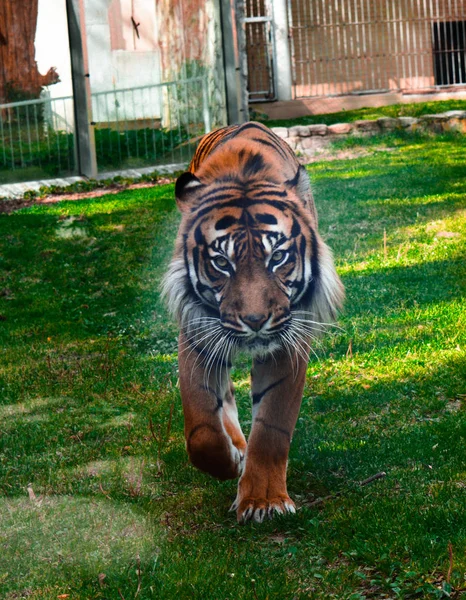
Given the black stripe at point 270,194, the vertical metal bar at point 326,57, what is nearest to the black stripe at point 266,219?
the black stripe at point 270,194

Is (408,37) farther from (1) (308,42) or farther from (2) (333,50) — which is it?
(1) (308,42)

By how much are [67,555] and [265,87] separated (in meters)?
16.3

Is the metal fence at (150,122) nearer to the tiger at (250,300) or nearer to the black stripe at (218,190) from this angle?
the tiger at (250,300)

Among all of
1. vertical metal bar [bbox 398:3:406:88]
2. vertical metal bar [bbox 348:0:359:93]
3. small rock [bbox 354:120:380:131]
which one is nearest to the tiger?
small rock [bbox 354:120:380:131]

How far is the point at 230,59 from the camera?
46.1 ft

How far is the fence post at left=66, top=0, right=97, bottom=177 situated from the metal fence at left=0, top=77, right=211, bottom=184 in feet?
0.35

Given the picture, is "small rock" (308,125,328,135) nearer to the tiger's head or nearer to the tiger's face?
the tiger's head

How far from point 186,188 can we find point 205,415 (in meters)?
0.99

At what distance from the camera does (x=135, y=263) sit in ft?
29.2


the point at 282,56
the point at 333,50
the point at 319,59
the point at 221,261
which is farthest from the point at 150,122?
the point at 221,261

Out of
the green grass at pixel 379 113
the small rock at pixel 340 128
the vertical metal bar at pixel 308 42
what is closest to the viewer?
the small rock at pixel 340 128

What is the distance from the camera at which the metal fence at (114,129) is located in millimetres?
12492

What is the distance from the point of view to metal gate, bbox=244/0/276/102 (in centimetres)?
1841

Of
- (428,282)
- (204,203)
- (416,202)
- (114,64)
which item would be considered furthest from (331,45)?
(204,203)
